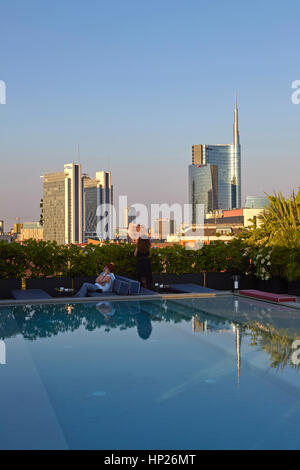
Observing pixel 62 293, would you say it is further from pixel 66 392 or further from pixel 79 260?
pixel 66 392

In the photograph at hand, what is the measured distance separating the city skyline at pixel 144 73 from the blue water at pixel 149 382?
17.3ft

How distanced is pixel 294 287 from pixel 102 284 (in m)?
4.35

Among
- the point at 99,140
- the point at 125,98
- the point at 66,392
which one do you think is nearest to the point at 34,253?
the point at 66,392

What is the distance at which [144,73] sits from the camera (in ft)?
106

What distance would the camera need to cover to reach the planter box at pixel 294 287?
1113 cm

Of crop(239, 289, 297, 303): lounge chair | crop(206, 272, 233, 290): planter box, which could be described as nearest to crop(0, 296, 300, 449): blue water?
crop(239, 289, 297, 303): lounge chair

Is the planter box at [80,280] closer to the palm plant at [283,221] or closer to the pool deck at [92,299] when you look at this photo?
the pool deck at [92,299]

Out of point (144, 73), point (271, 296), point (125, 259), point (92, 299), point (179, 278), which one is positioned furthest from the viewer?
point (144, 73)

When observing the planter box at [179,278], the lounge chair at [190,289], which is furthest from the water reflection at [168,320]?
the planter box at [179,278]

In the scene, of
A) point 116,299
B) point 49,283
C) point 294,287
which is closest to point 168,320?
point 116,299

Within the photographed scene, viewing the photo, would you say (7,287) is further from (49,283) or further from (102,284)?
(102,284)
